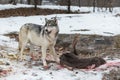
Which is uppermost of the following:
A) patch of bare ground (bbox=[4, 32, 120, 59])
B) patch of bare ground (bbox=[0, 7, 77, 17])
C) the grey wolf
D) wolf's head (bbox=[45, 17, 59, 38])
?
wolf's head (bbox=[45, 17, 59, 38])

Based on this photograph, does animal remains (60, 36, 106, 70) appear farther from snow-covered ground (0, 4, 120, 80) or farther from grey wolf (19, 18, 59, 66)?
grey wolf (19, 18, 59, 66)

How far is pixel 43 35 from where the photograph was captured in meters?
11.4

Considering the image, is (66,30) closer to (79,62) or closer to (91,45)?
(91,45)

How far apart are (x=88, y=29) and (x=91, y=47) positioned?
3.41 meters

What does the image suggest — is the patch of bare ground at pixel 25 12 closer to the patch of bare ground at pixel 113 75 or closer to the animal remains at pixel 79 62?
the animal remains at pixel 79 62

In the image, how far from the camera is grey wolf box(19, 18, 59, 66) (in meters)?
11.0

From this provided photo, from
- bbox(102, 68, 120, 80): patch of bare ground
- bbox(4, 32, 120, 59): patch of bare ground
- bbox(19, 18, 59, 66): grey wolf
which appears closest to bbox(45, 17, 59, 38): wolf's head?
bbox(19, 18, 59, 66): grey wolf

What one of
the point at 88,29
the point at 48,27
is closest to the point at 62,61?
the point at 48,27

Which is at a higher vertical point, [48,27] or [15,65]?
[48,27]

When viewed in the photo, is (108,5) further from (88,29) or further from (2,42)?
(2,42)

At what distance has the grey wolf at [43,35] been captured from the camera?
1096 centimetres

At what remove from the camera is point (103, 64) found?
1112cm

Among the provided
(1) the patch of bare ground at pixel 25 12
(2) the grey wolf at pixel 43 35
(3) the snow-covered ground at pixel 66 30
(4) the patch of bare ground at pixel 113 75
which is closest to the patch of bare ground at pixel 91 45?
(3) the snow-covered ground at pixel 66 30

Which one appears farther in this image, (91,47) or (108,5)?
(108,5)
